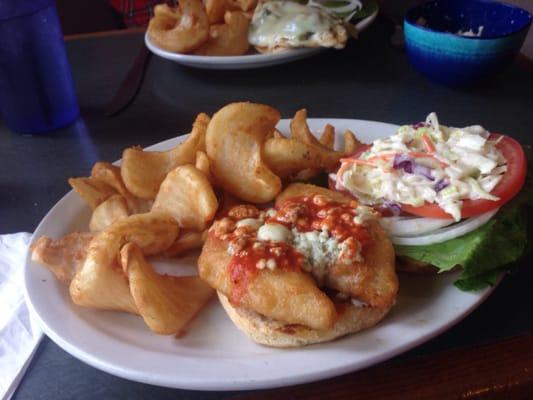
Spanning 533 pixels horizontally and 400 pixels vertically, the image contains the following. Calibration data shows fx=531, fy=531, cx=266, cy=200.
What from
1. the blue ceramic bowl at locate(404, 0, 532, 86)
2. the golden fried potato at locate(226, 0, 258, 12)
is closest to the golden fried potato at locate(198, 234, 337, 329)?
the blue ceramic bowl at locate(404, 0, 532, 86)

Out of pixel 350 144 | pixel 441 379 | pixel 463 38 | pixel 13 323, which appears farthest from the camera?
pixel 463 38

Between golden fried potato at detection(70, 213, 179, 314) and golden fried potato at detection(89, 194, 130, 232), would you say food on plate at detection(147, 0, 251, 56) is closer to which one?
golden fried potato at detection(89, 194, 130, 232)

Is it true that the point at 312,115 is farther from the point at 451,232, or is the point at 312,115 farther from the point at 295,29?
the point at 451,232

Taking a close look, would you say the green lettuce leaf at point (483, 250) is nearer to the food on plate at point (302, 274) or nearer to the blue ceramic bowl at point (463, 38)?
the food on plate at point (302, 274)

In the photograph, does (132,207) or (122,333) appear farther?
(132,207)

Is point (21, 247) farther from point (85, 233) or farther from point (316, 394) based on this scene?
point (316, 394)

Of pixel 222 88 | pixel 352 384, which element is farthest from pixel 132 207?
pixel 222 88

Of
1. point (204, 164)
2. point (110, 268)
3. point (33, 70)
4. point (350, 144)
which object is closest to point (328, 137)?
point (350, 144)
